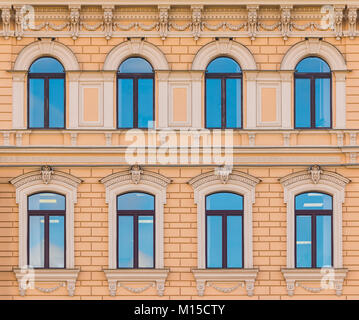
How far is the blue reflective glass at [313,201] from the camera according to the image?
68.9 ft

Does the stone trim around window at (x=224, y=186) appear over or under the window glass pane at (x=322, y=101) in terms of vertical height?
under

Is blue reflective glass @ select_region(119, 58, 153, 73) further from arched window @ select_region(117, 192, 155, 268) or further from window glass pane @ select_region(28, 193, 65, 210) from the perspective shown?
window glass pane @ select_region(28, 193, 65, 210)

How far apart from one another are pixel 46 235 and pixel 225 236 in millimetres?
4630

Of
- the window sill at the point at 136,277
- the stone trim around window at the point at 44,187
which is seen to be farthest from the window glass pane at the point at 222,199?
the stone trim around window at the point at 44,187

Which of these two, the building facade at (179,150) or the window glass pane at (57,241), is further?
the window glass pane at (57,241)

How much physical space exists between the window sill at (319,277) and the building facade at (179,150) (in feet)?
0.11

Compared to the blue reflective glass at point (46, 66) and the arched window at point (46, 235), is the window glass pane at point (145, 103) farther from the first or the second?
the arched window at point (46, 235)

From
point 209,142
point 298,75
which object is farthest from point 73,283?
point 298,75

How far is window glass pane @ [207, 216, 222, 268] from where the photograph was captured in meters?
20.9

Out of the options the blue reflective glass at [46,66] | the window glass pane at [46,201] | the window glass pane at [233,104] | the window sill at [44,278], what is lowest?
the window sill at [44,278]

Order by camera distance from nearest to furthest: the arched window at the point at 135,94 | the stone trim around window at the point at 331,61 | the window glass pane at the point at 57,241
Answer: the window glass pane at the point at 57,241 < the stone trim around window at the point at 331,61 < the arched window at the point at 135,94

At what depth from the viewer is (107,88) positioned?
21.2m

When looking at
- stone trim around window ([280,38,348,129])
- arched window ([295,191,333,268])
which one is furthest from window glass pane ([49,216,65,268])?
stone trim around window ([280,38,348,129])

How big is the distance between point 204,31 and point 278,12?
2016 mm
